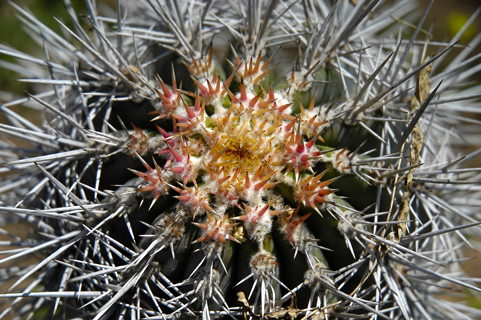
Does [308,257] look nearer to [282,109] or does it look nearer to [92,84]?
[282,109]

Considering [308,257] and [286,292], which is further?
[286,292]

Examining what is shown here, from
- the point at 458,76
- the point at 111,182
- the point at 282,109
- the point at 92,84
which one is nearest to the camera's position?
the point at 282,109

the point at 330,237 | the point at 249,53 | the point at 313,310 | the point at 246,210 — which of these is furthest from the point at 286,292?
the point at 249,53

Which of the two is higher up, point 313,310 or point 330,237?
point 330,237

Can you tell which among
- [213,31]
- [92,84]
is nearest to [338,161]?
[213,31]

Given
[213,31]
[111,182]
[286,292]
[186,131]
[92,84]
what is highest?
[213,31]

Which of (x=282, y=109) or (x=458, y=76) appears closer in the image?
(x=282, y=109)

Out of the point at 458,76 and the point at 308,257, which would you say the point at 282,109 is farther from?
the point at 458,76

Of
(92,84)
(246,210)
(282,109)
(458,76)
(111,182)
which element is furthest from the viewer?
(458,76)

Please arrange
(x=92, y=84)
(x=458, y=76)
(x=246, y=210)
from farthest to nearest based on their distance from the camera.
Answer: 1. (x=458, y=76)
2. (x=92, y=84)
3. (x=246, y=210)
